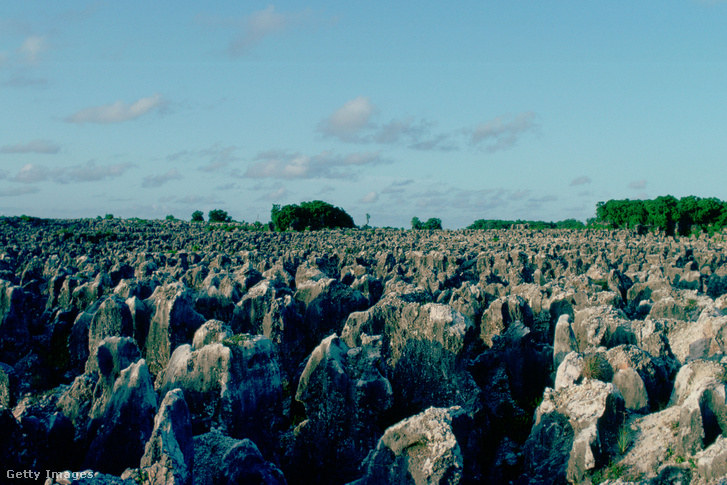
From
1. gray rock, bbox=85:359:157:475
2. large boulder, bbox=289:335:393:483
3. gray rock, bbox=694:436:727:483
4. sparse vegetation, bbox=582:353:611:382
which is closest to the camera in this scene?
gray rock, bbox=694:436:727:483

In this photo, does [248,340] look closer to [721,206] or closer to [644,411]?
[644,411]

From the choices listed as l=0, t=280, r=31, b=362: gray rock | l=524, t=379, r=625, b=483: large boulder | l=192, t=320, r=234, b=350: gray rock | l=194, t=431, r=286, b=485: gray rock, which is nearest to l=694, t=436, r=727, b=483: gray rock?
l=524, t=379, r=625, b=483: large boulder

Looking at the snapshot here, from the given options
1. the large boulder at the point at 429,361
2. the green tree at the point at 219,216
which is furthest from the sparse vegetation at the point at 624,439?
the green tree at the point at 219,216

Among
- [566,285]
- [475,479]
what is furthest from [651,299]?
[475,479]

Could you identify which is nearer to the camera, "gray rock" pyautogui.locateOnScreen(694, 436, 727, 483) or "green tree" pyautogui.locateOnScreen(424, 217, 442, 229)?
"gray rock" pyautogui.locateOnScreen(694, 436, 727, 483)

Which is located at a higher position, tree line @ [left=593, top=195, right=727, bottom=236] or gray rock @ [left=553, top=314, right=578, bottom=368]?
tree line @ [left=593, top=195, right=727, bottom=236]

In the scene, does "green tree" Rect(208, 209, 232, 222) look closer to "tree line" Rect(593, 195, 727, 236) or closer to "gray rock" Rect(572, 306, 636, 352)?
"tree line" Rect(593, 195, 727, 236)

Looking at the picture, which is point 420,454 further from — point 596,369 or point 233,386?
point 596,369

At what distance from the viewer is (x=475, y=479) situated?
681 centimetres

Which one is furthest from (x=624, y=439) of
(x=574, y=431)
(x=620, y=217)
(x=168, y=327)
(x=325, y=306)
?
(x=620, y=217)

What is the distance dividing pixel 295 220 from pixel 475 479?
7453cm

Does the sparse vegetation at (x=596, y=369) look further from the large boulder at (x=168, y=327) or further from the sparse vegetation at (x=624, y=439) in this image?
the large boulder at (x=168, y=327)

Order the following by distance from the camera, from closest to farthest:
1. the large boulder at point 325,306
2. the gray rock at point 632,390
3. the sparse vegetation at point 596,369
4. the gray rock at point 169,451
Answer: the gray rock at point 169,451
the gray rock at point 632,390
the sparse vegetation at point 596,369
the large boulder at point 325,306

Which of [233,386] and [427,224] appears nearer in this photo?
[233,386]
